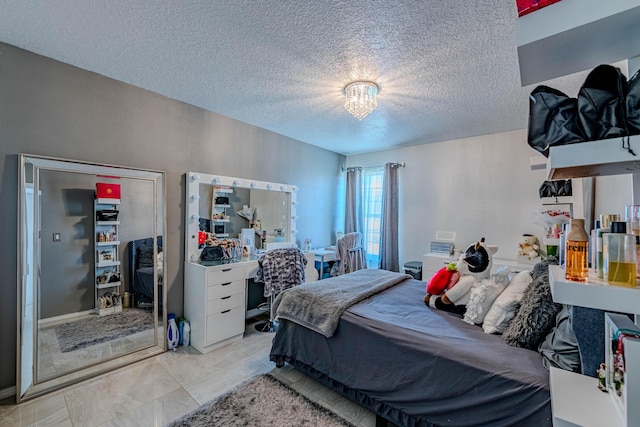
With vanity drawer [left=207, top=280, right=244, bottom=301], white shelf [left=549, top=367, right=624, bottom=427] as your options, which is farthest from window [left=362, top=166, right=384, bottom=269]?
white shelf [left=549, top=367, right=624, bottom=427]

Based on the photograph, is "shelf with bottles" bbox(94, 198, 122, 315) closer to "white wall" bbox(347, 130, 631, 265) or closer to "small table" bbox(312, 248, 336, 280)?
"small table" bbox(312, 248, 336, 280)

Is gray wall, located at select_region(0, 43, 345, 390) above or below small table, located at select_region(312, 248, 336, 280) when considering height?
above

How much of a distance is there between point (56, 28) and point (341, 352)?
9.24 ft

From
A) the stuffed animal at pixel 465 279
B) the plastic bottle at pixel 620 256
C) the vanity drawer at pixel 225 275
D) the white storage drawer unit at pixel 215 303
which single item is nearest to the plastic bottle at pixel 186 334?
the white storage drawer unit at pixel 215 303

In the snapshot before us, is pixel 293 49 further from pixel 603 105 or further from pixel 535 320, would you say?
pixel 535 320

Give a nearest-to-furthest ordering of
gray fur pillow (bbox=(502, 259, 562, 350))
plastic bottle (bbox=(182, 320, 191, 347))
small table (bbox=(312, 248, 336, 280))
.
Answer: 1. gray fur pillow (bbox=(502, 259, 562, 350))
2. plastic bottle (bbox=(182, 320, 191, 347))
3. small table (bbox=(312, 248, 336, 280))

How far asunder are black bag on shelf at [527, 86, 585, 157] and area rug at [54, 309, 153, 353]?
3.17 meters

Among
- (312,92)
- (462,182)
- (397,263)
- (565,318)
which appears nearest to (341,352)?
(565,318)

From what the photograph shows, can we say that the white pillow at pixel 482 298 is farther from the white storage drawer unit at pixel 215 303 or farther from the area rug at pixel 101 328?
the area rug at pixel 101 328

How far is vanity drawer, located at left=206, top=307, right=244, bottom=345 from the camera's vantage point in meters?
2.59

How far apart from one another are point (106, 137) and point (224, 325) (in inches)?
80.4

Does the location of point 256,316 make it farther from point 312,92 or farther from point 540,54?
point 540,54

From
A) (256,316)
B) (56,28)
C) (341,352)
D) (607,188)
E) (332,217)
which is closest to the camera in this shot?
(607,188)

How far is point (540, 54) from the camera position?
0.83 meters
